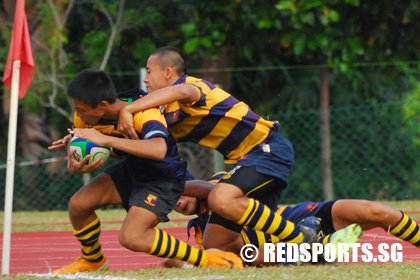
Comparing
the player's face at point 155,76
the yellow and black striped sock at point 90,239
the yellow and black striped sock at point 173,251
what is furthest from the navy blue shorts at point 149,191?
the player's face at point 155,76

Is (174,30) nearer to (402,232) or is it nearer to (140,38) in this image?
(140,38)

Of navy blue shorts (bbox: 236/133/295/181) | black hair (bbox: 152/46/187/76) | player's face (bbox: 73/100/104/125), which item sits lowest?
navy blue shorts (bbox: 236/133/295/181)

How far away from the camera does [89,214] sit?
778 cm

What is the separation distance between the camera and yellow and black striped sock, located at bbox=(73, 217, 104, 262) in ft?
25.5

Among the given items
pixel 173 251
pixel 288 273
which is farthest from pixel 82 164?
pixel 288 273

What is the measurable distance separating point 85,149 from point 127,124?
0.36 metres

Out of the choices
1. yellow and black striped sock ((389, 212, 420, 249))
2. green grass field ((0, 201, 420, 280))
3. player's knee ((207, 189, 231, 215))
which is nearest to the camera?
green grass field ((0, 201, 420, 280))

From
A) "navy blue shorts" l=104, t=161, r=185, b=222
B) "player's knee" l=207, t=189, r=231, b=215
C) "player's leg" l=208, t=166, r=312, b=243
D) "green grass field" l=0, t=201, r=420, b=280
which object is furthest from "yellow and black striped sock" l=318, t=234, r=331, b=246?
"navy blue shorts" l=104, t=161, r=185, b=222

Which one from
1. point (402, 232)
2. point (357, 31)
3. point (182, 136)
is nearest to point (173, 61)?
point (182, 136)

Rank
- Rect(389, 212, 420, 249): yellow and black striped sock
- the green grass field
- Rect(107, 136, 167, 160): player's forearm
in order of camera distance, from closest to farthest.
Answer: the green grass field < Rect(107, 136, 167, 160): player's forearm < Rect(389, 212, 420, 249): yellow and black striped sock

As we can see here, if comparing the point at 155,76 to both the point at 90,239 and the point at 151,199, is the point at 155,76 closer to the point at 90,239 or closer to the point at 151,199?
the point at 151,199

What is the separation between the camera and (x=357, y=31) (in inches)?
599

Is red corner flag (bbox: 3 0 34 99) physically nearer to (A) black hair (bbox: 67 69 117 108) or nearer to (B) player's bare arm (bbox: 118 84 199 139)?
(A) black hair (bbox: 67 69 117 108)

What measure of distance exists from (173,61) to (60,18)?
8.71 m
